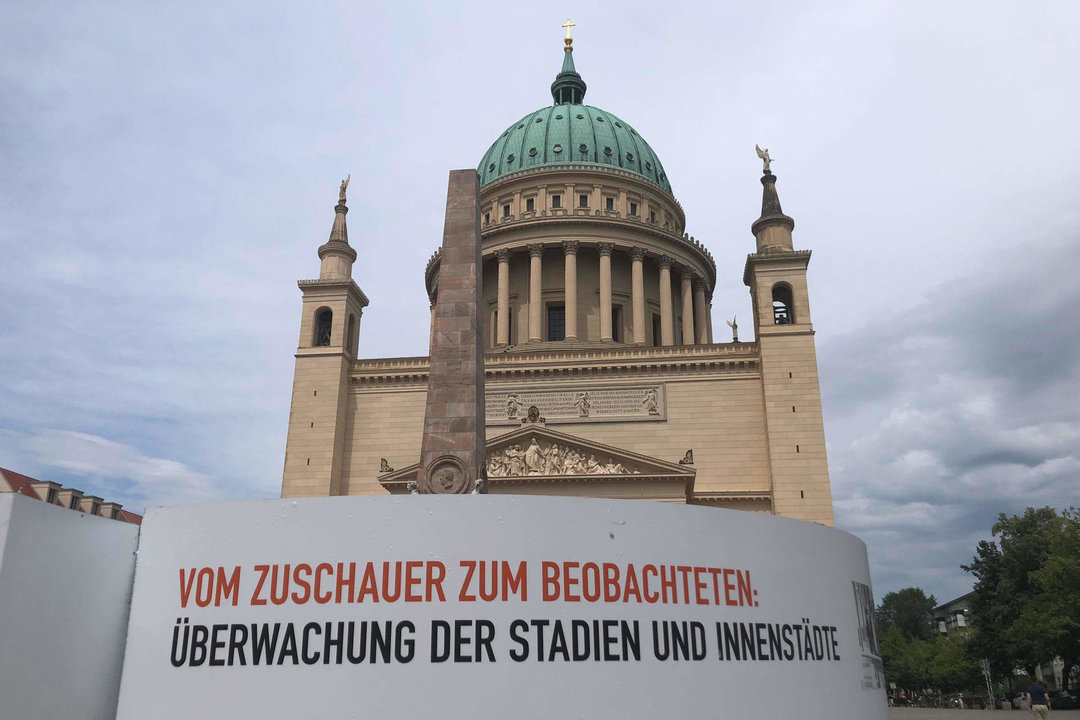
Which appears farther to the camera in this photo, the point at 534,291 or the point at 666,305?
the point at 666,305

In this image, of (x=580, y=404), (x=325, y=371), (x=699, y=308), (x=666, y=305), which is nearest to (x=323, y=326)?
(x=325, y=371)

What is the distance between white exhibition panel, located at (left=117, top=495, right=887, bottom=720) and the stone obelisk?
228 inches

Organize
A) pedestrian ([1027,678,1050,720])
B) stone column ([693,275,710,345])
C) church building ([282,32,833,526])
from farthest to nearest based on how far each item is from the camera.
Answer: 1. stone column ([693,275,710,345])
2. church building ([282,32,833,526])
3. pedestrian ([1027,678,1050,720])

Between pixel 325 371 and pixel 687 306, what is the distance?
92.3 feet

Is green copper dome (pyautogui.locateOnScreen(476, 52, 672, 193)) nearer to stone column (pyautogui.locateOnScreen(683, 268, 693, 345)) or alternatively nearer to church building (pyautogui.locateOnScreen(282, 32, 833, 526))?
church building (pyautogui.locateOnScreen(282, 32, 833, 526))

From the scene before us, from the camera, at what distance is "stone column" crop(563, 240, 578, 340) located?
54.6 m

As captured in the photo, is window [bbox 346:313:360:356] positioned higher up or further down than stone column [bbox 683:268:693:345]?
further down

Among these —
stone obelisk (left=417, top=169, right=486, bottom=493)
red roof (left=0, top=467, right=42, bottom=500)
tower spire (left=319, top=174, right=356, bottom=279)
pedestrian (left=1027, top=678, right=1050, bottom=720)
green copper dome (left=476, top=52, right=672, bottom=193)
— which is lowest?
pedestrian (left=1027, top=678, right=1050, bottom=720)

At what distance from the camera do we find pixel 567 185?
62.2 metres

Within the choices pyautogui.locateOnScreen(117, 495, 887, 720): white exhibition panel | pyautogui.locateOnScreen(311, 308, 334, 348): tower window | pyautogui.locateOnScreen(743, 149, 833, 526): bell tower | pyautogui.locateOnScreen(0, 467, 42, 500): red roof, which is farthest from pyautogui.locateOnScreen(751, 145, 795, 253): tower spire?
pyautogui.locateOnScreen(0, 467, 42, 500): red roof

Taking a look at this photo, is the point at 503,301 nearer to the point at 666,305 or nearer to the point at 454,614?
the point at 666,305

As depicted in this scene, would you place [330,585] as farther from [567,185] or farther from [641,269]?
[567,185]

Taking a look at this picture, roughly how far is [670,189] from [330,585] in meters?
65.4

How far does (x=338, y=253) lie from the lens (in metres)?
48.2
